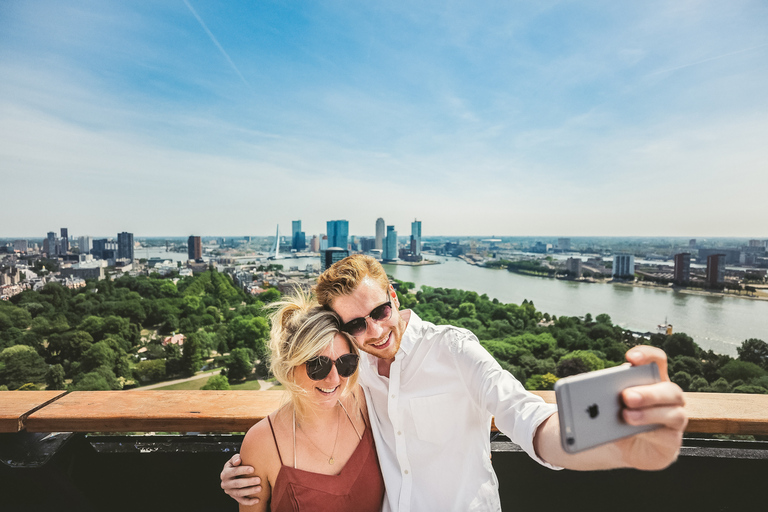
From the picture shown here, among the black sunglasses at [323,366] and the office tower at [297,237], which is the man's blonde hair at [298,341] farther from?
the office tower at [297,237]

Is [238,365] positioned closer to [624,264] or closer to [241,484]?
[241,484]

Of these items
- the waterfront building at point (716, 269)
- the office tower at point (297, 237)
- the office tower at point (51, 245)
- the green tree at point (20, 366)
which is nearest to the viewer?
the green tree at point (20, 366)

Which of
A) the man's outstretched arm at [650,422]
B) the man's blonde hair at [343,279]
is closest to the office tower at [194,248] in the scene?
the man's blonde hair at [343,279]

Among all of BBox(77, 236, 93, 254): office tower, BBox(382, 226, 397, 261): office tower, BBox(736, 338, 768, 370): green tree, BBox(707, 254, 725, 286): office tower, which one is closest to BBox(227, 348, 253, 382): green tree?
BBox(382, 226, 397, 261): office tower

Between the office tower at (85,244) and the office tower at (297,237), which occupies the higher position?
the office tower at (297,237)

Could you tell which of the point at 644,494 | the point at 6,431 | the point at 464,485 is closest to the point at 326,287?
the point at 464,485

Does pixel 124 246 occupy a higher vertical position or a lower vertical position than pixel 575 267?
higher

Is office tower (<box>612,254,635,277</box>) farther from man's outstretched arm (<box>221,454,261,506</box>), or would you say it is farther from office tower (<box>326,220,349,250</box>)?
man's outstretched arm (<box>221,454,261,506</box>)

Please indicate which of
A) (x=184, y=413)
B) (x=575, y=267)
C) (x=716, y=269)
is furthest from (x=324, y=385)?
(x=575, y=267)
